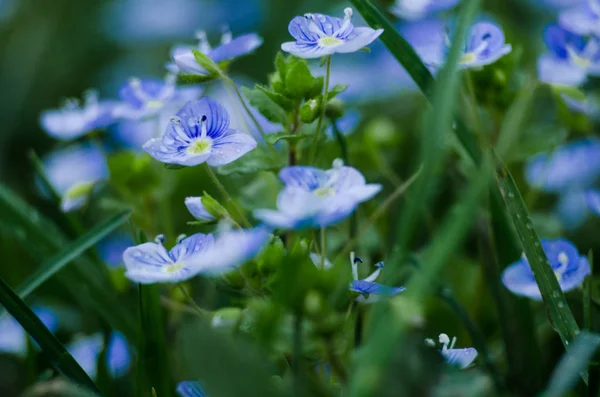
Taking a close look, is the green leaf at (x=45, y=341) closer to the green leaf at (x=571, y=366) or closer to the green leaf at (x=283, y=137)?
the green leaf at (x=283, y=137)

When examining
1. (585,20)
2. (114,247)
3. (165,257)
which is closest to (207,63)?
(165,257)

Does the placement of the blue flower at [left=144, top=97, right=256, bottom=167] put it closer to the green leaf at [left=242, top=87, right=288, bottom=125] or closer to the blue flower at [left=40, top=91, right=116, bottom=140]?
the green leaf at [left=242, top=87, right=288, bottom=125]

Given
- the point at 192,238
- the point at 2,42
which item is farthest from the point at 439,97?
the point at 2,42

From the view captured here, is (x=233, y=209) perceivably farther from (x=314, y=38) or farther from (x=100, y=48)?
(x=100, y=48)

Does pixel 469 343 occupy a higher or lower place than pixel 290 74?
lower

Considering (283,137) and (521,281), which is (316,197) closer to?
(283,137)
